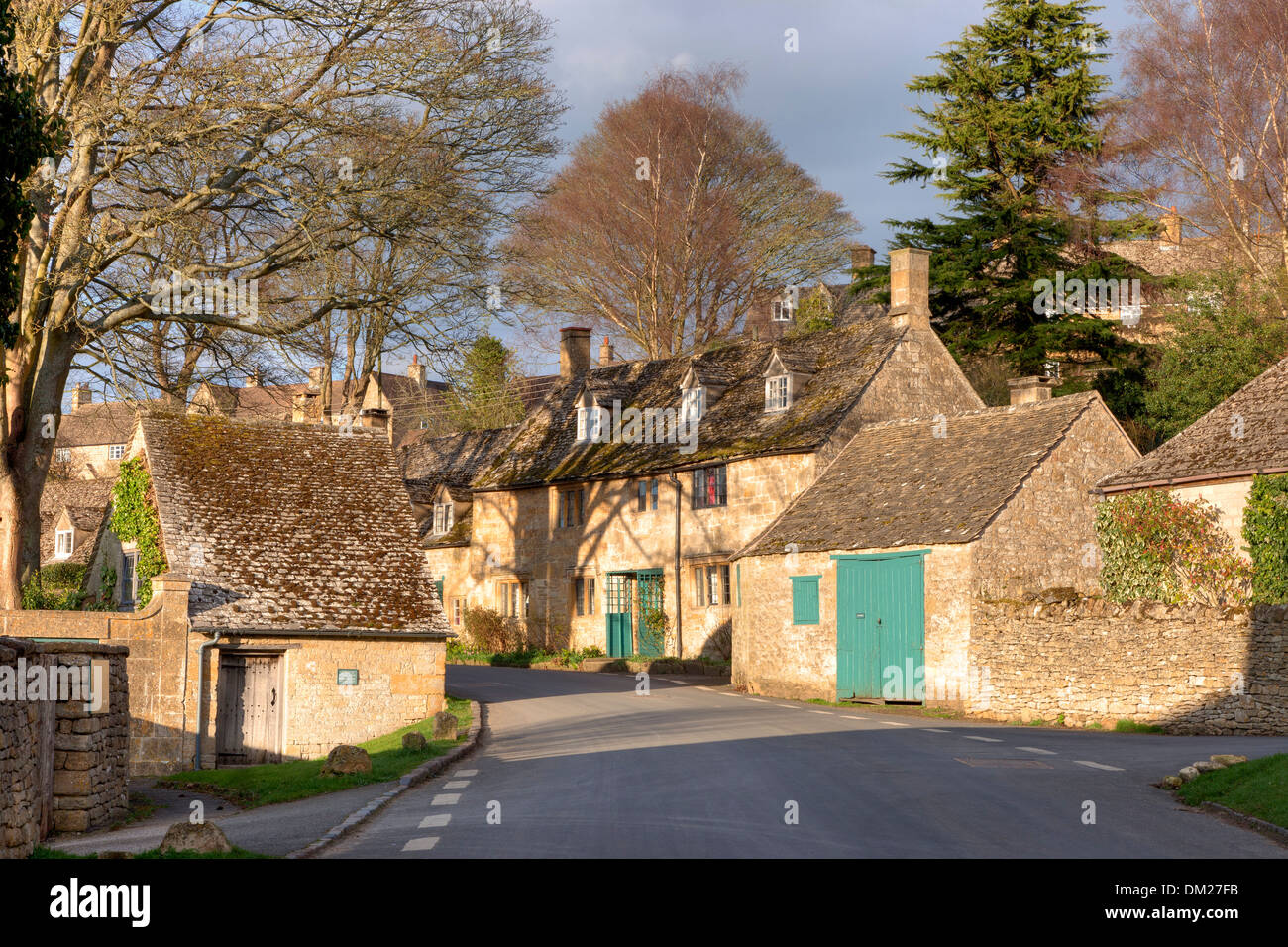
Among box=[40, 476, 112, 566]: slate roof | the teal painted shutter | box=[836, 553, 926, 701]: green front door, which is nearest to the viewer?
box=[836, 553, 926, 701]: green front door

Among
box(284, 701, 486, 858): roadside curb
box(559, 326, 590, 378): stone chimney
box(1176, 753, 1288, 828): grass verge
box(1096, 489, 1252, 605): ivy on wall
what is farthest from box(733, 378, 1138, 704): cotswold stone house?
box(559, 326, 590, 378): stone chimney

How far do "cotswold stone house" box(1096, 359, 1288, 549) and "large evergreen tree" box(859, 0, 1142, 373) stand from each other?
11288 millimetres

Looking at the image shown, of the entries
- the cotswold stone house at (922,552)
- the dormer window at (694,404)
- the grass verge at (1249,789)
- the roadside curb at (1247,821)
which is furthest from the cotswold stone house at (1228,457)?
the dormer window at (694,404)

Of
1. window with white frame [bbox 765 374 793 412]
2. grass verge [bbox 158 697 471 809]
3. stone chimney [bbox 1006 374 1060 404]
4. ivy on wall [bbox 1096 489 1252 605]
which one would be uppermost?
window with white frame [bbox 765 374 793 412]

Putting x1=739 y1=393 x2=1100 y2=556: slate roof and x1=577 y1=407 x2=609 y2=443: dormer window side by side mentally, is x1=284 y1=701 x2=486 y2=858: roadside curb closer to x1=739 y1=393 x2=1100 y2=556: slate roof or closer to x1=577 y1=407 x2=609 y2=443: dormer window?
x1=739 y1=393 x2=1100 y2=556: slate roof

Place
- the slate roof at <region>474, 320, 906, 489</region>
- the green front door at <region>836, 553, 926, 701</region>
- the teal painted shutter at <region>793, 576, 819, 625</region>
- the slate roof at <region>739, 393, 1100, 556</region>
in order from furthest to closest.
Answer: the slate roof at <region>474, 320, 906, 489</region> → the teal painted shutter at <region>793, 576, 819, 625</region> → the slate roof at <region>739, 393, 1100, 556</region> → the green front door at <region>836, 553, 926, 701</region>

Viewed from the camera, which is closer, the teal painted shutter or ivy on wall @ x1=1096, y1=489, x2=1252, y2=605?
ivy on wall @ x1=1096, y1=489, x2=1252, y2=605

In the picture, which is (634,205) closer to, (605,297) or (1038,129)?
(605,297)

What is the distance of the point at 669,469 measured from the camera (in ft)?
136

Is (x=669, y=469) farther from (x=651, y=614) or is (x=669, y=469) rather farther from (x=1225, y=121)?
(x=1225, y=121)

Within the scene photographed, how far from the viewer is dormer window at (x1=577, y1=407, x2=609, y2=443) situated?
152ft

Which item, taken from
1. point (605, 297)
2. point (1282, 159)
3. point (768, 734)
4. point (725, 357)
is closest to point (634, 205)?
point (605, 297)

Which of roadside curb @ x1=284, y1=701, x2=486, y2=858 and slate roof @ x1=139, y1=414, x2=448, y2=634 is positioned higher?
slate roof @ x1=139, y1=414, x2=448, y2=634

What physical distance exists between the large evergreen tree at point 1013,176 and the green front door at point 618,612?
12.1 meters
